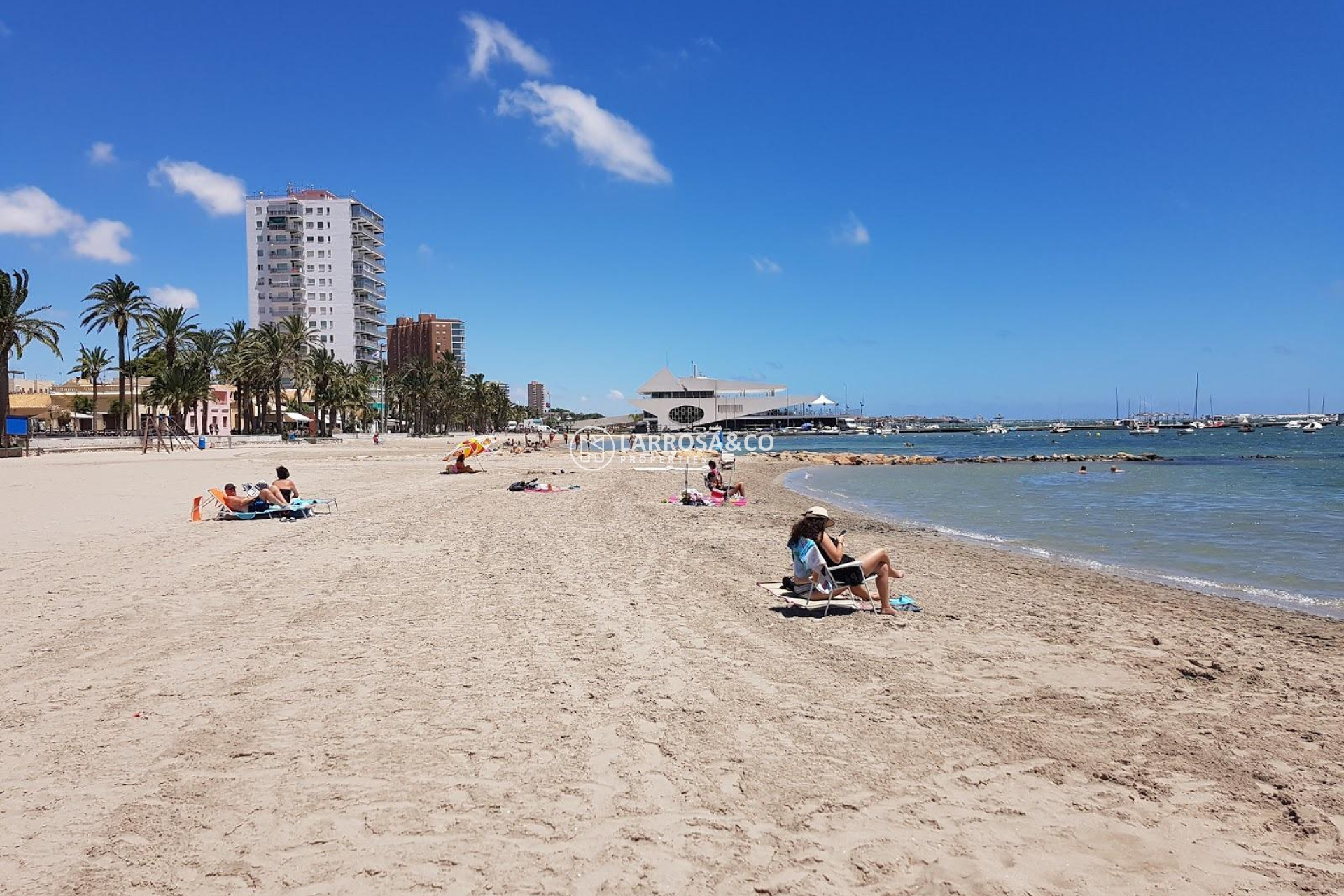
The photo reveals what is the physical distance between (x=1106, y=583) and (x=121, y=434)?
6194cm

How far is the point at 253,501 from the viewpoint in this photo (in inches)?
520

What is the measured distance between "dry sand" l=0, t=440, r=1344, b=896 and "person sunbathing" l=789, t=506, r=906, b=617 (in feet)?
1.17

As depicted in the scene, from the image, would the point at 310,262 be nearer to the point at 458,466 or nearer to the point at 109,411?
the point at 109,411

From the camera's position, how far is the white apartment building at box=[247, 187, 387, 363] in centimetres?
9544

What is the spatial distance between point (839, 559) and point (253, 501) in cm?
1050

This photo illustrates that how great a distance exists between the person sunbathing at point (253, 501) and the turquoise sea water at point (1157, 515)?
41.0ft

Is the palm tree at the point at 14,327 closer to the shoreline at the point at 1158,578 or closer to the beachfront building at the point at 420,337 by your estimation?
the shoreline at the point at 1158,578

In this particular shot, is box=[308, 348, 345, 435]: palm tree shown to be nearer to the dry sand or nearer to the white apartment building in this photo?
the white apartment building

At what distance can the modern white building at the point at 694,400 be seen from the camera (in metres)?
130

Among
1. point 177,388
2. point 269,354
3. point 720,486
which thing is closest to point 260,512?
point 720,486

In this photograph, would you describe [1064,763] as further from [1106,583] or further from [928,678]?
[1106,583]

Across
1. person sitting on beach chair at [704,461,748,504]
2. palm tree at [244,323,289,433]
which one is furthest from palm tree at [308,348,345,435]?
person sitting on beach chair at [704,461,748,504]

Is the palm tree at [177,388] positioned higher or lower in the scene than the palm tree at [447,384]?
lower

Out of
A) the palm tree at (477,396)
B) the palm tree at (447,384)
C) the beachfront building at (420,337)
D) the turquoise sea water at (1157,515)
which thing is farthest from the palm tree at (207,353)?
the beachfront building at (420,337)
